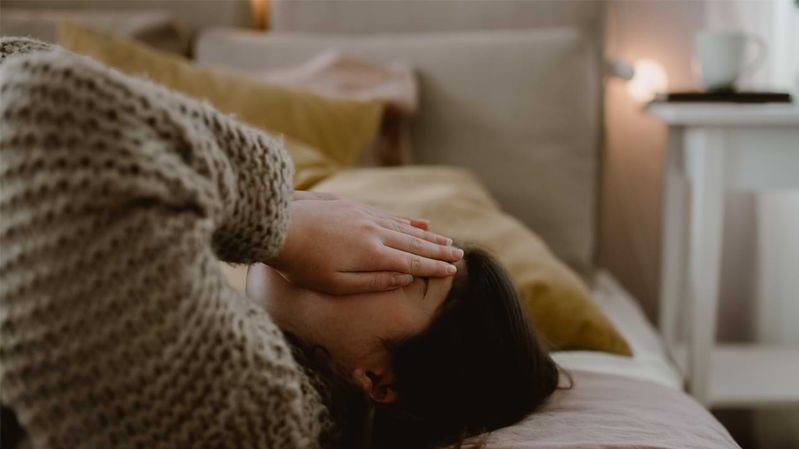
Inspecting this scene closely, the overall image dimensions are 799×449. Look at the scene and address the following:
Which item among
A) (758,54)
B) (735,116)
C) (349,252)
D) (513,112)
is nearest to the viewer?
(349,252)

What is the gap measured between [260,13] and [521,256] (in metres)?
1.26

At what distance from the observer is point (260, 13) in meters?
2.27

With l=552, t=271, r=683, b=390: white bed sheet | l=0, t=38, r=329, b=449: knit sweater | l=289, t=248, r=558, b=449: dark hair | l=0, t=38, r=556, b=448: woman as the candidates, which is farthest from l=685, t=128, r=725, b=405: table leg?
l=0, t=38, r=329, b=449: knit sweater

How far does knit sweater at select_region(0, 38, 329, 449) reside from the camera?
0.56 m

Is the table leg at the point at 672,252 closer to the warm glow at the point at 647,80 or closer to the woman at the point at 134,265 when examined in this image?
the warm glow at the point at 647,80

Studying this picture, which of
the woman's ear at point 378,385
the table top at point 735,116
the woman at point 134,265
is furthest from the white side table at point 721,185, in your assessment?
the woman at point 134,265

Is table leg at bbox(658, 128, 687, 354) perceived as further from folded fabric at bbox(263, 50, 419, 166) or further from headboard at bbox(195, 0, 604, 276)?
folded fabric at bbox(263, 50, 419, 166)

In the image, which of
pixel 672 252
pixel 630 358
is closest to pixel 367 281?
pixel 630 358

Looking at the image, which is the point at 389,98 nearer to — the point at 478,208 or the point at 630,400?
the point at 478,208

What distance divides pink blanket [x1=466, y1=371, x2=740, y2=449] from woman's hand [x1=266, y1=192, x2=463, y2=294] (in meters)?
0.17

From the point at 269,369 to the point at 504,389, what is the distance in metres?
0.30

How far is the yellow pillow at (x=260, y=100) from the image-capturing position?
1690mm

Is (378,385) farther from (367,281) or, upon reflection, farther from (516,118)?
(516,118)

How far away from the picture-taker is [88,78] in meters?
0.57
